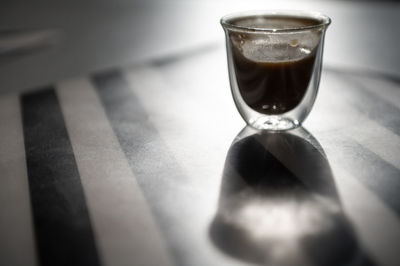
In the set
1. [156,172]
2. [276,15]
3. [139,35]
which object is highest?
[276,15]

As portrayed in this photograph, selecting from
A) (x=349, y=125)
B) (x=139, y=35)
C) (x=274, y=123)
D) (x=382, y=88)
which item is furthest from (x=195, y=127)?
(x=139, y=35)

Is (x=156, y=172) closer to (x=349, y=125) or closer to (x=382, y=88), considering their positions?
(x=349, y=125)

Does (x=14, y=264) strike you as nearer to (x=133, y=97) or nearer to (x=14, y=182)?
(x=14, y=182)

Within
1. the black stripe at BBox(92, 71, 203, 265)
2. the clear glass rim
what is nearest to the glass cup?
the clear glass rim

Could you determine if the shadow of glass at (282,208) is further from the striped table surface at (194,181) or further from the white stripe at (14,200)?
the white stripe at (14,200)

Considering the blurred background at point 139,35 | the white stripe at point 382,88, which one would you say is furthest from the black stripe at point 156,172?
the white stripe at point 382,88

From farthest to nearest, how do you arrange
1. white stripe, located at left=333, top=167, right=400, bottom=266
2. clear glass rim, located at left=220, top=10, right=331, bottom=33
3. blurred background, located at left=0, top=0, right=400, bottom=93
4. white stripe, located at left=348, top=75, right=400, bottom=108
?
1. blurred background, located at left=0, top=0, right=400, bottom=93
2. white stripe, located at left=348, top=75, right=400, bottom=108
3. clear glass rim, located at left=220, top=10, right=331, bottom=33
4. white stripe, located at left=333, top=167, right=400, bottom=266

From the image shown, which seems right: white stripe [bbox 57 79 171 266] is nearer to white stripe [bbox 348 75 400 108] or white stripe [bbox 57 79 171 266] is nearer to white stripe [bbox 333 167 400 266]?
white stripe [bbox 333 167 400 266]

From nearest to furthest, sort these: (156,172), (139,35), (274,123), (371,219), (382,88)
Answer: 1. (371,219)
2. (156,172)
3. (274,123)
4. (382,88)
5. (139,35)
